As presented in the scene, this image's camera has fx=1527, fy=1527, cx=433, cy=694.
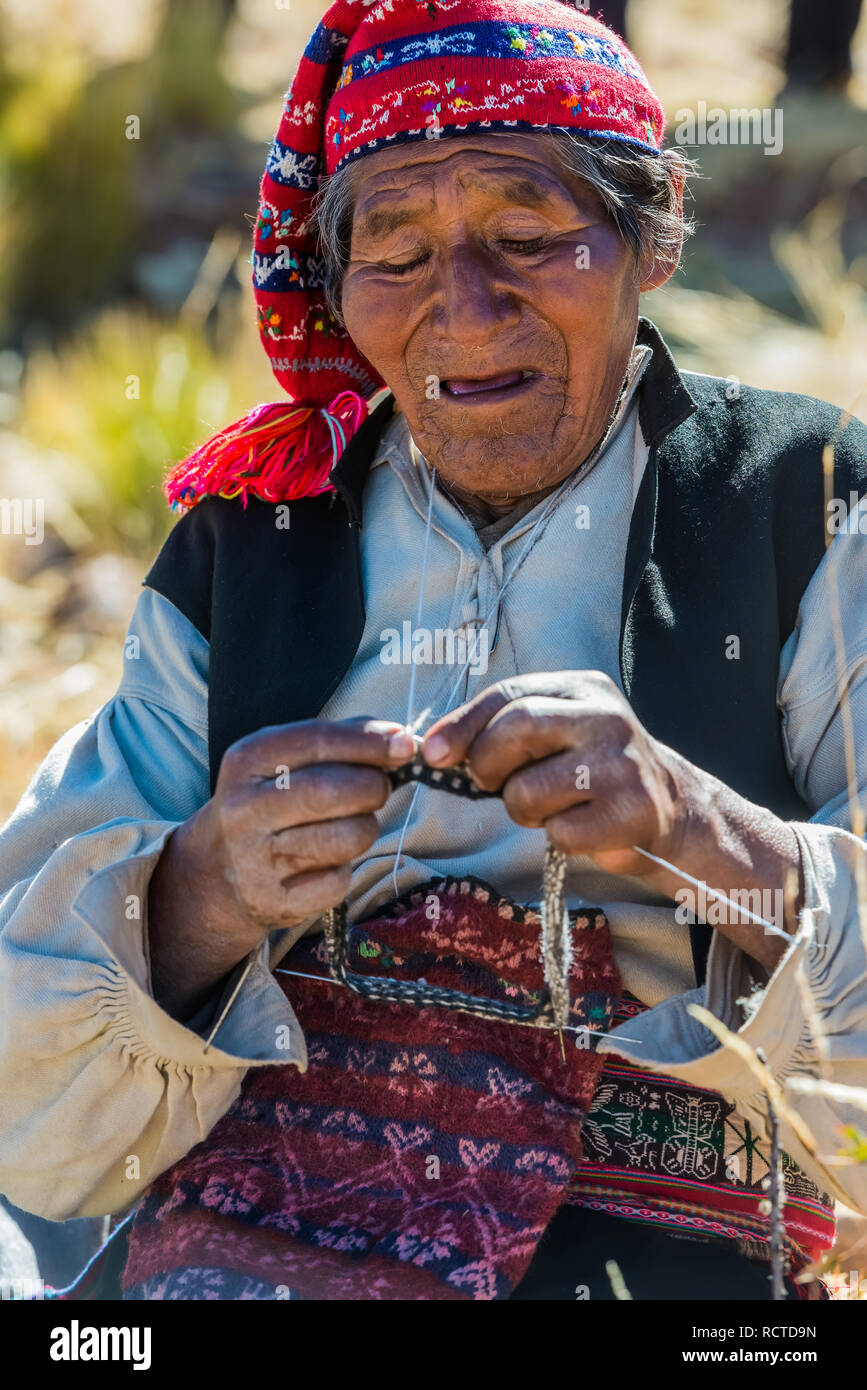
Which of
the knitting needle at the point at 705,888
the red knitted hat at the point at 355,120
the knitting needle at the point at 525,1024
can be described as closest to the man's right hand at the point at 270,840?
the knitting needle at the point at 525,1024

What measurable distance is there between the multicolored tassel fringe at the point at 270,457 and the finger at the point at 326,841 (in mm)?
742

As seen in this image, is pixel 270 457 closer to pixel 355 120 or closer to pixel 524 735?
pixel 355 120

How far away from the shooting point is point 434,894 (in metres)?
2.06

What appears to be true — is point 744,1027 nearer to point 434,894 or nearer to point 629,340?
point 434,894

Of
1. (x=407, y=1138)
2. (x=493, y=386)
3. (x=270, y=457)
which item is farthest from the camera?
(x=270, y=457)

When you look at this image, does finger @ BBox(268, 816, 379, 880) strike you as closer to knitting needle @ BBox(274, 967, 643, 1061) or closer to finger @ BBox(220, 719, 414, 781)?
finger @ BBox(220, 719, 414, 781)

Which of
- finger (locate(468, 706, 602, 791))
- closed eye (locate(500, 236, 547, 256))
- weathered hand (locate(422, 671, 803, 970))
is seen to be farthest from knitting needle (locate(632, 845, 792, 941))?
closed eye (locate(500, 236, 547, 256))

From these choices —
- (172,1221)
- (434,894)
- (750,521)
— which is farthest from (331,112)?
(172,1221)

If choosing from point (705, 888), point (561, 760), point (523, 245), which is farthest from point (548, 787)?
point (523, 245)

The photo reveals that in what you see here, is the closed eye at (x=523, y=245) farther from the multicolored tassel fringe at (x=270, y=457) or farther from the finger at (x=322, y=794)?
the finger at (x=322, y=794)

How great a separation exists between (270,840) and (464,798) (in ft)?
1.19

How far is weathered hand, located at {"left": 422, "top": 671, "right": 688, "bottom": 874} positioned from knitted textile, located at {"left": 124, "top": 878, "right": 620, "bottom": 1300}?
365 mm

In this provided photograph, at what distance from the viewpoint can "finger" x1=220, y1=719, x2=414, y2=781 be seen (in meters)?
1.69

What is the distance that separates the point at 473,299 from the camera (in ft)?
6.77
